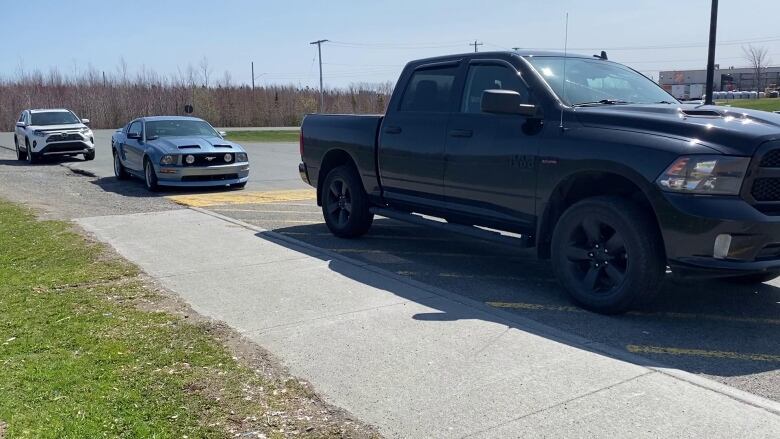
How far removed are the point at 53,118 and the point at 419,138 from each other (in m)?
18.2

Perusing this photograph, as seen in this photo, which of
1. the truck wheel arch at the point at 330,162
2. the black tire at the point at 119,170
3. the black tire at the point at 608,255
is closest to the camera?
the black tire at the point at 608,255

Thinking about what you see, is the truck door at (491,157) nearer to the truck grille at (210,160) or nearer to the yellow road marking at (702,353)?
the yellow road marking at (702,353)

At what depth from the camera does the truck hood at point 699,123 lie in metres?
4.89

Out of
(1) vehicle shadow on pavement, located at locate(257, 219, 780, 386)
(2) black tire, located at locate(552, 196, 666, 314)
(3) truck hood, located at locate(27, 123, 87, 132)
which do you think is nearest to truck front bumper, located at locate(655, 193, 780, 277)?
(2) black tire, located at locate(552, 196, 666, 314)

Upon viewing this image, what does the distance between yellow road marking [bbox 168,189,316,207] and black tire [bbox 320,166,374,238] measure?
3.71m

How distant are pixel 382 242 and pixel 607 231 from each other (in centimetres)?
356

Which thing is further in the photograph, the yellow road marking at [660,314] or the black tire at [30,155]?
the black tire at [30,155]

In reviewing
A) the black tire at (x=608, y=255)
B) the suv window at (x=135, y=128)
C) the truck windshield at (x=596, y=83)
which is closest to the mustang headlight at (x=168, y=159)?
the suv window at (x=135, y=128)

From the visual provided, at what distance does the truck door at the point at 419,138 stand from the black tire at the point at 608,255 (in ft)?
5.48

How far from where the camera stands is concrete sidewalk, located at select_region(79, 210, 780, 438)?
3688 mm

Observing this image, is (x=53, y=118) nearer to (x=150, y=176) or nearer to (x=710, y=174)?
(x=150, y=176)

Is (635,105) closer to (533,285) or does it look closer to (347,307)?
(533,285)


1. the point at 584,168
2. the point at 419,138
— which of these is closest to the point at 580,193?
the point at 584,168

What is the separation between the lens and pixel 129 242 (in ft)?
28.5
